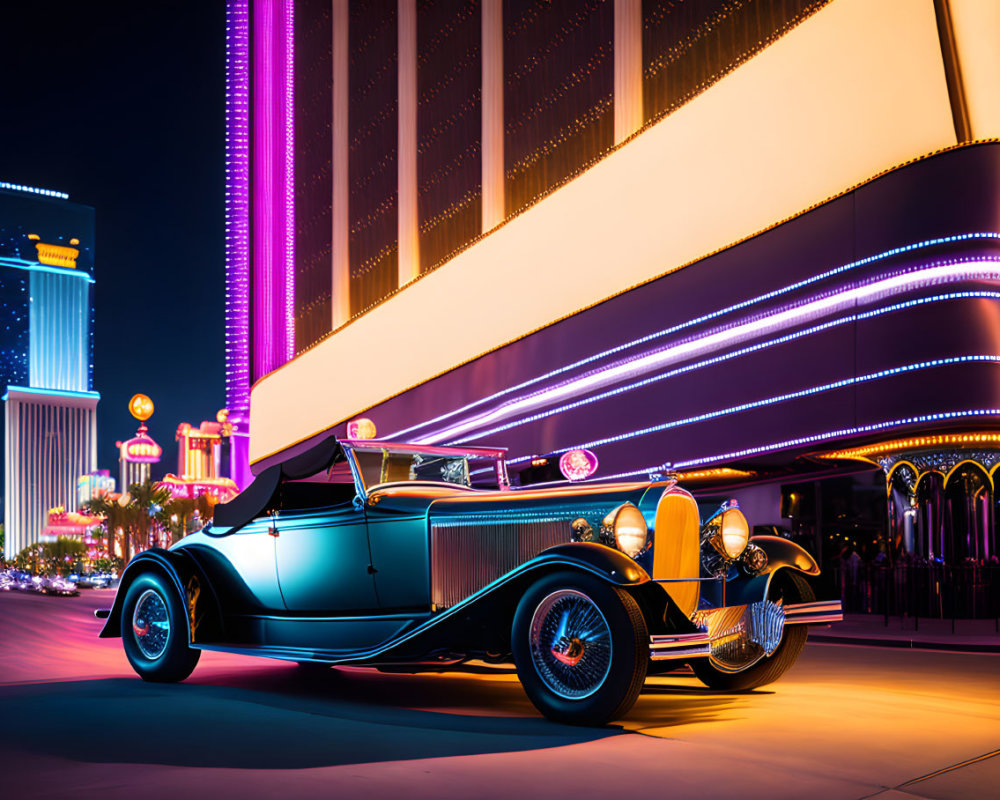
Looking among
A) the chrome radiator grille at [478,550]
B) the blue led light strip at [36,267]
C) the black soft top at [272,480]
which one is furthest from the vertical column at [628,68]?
the blue led light strip at [36,267]

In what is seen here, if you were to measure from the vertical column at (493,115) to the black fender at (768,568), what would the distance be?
19.1m

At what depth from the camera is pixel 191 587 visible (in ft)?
26.6

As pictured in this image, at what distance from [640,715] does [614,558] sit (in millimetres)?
1121

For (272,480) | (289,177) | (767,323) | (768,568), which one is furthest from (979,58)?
(289,177)

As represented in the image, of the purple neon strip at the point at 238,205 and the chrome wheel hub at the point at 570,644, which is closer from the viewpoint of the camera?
the chrome wheel hub at the point at 570,644

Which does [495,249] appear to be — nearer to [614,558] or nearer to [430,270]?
[430,270]

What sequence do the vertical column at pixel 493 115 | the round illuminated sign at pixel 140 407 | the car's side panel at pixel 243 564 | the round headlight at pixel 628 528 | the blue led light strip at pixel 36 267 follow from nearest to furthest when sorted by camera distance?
the round headlight at pixel 628 528, the car's side panel at pixel 243 564, the vertical column at pixel 493 115, the round illuminated sign at pixel 140 407, the blue led light strip at pixel 36 267

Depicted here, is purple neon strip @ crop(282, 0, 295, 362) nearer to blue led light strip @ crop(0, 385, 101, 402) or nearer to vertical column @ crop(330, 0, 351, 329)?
vertical column @ crop(330, 0, 351, 329)

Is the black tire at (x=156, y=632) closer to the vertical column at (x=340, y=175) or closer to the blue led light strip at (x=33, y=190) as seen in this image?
the vertical column at (x=340, y=175)

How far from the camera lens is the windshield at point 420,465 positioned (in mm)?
7758

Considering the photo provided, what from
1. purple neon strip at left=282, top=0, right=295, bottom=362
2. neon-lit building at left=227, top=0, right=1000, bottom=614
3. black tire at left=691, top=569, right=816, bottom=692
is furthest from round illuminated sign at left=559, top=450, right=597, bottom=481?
purple neon strip at left=282, top=0, right=295, bottom=362

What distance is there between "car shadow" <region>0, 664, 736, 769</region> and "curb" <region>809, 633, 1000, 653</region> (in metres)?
6.62

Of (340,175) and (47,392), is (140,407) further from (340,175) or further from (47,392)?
(47,392)

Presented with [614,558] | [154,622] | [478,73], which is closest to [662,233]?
[478,73]
